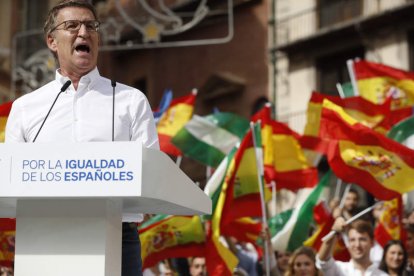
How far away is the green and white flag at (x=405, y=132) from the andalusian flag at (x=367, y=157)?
76 centimetres

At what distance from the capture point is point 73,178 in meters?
3.37

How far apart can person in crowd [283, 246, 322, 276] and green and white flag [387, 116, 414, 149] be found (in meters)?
2.62

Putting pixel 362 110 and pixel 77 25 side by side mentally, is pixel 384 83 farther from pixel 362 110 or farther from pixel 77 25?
pixel 77 25

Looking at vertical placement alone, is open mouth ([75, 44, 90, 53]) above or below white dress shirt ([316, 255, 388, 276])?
above

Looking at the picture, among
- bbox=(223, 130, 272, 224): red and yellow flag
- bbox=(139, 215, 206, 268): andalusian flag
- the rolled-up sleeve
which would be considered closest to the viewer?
the rolled-up sleeve

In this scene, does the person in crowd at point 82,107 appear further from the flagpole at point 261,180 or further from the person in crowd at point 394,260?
the flagpole at point 261,180

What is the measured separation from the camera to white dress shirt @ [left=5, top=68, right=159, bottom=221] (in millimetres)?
4047

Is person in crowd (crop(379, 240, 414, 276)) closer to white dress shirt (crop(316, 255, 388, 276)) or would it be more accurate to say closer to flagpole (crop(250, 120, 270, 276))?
white dress shirt (crop(316, 255, 388, 276))

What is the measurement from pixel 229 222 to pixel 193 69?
17.6 m

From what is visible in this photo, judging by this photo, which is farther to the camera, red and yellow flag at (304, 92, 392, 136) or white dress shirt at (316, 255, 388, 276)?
red and yellow flag at (304, 92, 392, 136)

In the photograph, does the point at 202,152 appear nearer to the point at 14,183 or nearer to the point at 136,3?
the point at 14,183

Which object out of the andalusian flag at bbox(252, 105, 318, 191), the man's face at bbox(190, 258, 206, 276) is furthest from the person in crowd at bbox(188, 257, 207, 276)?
the andalusian flag at bbox(252, 105, 318, 191)

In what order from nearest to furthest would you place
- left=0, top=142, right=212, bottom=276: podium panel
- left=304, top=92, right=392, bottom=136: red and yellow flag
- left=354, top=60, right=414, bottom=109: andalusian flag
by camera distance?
left=0, top=142, right=212, bottom=276: podium panel, left=304, top=92, right=392, bottom=136: red and yellow flag, left=354, top=60, right=414, bottom=109: andalusian flag

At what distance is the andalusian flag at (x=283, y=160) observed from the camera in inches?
468
